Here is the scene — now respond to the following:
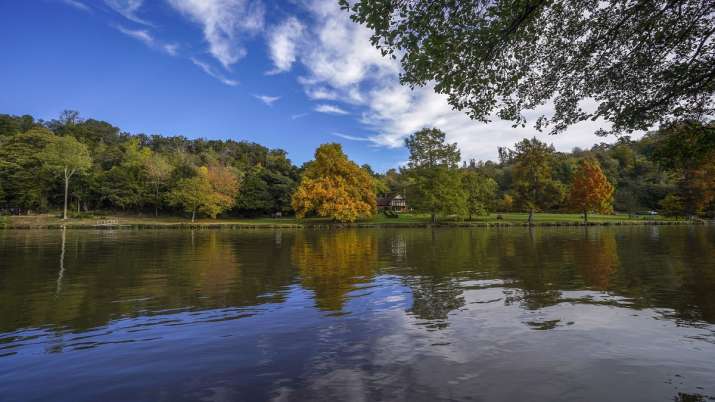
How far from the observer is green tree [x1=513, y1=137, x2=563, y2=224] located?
56562mm

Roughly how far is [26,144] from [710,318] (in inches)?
3951

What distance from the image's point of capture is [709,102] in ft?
31.6

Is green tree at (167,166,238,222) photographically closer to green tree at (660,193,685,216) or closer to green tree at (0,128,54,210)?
green tree at (0,128,54,210)

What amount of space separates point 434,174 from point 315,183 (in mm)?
18455

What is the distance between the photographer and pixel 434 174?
5681 centimetres

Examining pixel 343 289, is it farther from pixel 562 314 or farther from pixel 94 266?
pixel 94 266

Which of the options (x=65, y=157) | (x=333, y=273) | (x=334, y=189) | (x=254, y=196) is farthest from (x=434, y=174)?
(x=65, y=157)

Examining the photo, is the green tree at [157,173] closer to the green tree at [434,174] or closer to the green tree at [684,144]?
the green tree at [434,174]

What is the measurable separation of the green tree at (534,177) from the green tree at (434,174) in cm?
961

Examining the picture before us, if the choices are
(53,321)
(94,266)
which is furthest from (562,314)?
(94,266)

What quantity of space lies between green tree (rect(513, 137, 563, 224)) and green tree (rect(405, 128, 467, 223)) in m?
9.61

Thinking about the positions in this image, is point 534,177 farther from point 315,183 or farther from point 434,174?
point 315,183

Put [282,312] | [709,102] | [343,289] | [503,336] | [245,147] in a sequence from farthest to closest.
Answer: [245,147], [343,289], [709,102], [282,312], [503,336]

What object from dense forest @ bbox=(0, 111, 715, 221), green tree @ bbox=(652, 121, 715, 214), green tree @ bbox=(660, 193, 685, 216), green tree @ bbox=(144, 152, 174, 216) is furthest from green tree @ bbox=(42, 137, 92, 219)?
green tree @ bbox=(660, 193, 685, 216)
